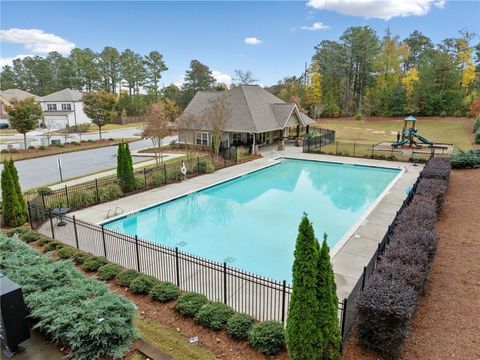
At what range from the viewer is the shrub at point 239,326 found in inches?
242

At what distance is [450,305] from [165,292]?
21.0ft

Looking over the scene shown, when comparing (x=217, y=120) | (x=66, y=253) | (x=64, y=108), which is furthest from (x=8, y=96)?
(x=66, y=253)

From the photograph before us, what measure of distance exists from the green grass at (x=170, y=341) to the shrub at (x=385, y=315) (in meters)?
2.77

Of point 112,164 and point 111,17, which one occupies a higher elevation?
point 111,17

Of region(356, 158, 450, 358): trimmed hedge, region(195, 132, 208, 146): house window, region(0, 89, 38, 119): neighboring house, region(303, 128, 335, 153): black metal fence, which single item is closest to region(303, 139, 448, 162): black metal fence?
region(303, 128, 335, 153): black metal fence

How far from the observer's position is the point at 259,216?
15570mm

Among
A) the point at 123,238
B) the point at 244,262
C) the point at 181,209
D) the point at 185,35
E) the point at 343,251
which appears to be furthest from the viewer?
the point at 185,35

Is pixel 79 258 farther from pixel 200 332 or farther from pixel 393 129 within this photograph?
pixel 393 129

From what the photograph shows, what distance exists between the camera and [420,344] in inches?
230

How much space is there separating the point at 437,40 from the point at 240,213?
2566 inches

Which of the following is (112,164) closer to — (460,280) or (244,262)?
(244,262)

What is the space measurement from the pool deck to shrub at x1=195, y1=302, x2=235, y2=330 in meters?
3.10

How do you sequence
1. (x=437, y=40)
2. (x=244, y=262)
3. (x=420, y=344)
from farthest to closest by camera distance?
1. (x=437, y=40)
2. (x=244, y=262)
3. (x=420, y=344)

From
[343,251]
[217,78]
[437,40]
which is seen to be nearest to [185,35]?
[343,251]
